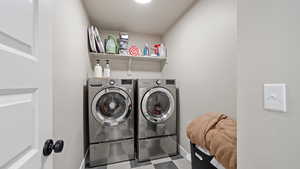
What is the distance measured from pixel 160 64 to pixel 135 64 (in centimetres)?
59

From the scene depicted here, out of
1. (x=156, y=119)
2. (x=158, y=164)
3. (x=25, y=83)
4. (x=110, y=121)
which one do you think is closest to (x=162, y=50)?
(x=156, y=119)

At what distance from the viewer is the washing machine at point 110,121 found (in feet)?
5.70

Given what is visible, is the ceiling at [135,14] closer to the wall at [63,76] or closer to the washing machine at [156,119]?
the wall at [63,76]

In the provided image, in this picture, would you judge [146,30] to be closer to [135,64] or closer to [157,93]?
[135,64]

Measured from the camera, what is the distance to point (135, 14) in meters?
2.01

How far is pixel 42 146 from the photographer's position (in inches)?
22.5

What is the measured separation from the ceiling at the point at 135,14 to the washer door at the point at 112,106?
1.21 metres

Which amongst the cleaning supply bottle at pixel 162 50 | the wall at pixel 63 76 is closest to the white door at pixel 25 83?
the wall at pixel 63 76

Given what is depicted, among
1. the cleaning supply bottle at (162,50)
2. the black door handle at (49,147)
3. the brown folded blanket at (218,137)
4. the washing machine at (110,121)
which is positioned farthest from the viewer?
the cleaning supply bottle at (162,50)

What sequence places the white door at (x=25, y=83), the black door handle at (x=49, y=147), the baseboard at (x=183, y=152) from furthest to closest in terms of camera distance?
1. the baseboard at (x=183, y=152)
2. the black door handle at (x=49, y=147)
3. the white door at (x=25, y=83)

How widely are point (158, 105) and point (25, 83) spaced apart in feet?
5.78

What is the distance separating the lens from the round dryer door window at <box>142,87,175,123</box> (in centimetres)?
191

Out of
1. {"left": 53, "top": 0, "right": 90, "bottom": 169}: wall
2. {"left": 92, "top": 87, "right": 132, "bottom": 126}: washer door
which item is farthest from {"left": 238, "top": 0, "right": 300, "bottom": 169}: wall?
{"left": 92, "top": 87, "right": 132, "bottom": 126}: washer door

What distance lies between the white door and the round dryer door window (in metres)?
1.36
